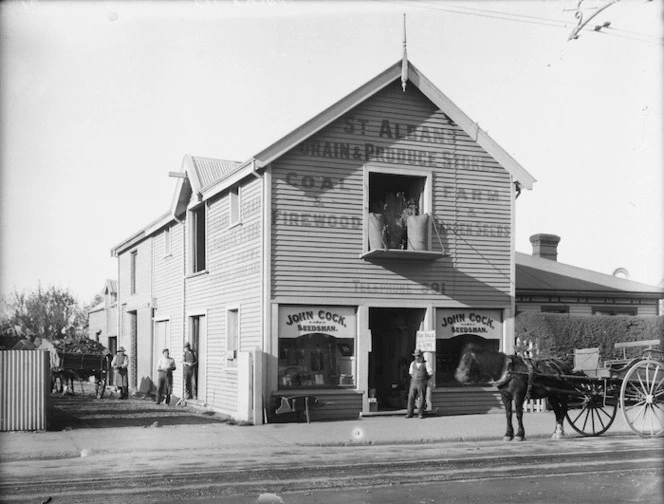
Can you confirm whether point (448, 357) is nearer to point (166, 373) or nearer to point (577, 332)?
point (577, 332)

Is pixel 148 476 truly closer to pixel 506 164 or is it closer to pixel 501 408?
pixel 501 408

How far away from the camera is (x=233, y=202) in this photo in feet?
68.3

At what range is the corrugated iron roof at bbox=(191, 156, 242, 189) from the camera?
2339 cm

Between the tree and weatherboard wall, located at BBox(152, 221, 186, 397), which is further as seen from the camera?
the tree

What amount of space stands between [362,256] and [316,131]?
319 cm

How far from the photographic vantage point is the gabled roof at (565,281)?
27156 millimetres

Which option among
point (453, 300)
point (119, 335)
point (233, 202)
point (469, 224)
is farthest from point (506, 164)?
point (119, 335)

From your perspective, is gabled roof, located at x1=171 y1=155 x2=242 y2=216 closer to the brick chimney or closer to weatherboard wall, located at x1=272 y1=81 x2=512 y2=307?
weatherboard wall, located at x1=272 y1=81 x2=512 y2=307

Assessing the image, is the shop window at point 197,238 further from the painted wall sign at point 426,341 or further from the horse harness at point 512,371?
the horse harness at point 512,371

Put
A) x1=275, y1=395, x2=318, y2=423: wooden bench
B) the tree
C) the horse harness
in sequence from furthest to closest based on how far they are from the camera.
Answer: the tree
x1=275, y1=395, x2=318, y2=423: wooden bench
the horse harness

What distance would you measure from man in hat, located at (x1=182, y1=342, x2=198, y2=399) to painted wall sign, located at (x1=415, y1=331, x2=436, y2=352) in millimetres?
7315

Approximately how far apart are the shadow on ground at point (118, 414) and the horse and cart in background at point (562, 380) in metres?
6.48

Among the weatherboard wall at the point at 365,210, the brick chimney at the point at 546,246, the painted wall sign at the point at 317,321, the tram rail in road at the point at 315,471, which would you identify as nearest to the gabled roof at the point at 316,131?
the weatherboard wall at the point at 365,210

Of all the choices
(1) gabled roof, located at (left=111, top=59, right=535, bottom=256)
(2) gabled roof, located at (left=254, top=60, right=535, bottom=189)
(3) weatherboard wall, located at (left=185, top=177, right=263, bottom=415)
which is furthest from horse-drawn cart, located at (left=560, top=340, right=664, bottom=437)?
(3) weatherboard wall, located at (left=185, top=177, right=263, bottom=415)
